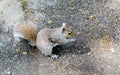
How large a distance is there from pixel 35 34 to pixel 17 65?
1.70ft

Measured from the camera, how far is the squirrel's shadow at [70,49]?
172 inches

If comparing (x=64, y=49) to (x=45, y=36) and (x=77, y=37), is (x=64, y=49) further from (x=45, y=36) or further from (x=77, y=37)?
(x=45, y=36)

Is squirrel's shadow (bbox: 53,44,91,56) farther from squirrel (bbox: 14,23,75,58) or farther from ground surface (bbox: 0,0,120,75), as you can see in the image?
squirrel (bbox: 14,23,75,58)

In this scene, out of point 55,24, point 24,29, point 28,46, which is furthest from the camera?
point 55,24

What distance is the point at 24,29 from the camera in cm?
411

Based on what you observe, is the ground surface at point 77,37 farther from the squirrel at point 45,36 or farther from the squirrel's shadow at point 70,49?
the squirrel at point 45,36

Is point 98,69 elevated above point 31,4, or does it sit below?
below

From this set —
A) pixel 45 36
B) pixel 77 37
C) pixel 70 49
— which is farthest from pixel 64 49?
pixel 45 36

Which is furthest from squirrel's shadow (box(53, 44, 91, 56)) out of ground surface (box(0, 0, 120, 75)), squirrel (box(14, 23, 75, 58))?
squirrel (box(14, 23, 75, 58))

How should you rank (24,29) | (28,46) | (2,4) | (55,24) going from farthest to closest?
(2,4), (55,24), (28,46), (24,29)

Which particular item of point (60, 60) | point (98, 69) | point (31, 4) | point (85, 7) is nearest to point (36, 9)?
point (31, 4)

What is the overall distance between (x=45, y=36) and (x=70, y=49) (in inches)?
18.9

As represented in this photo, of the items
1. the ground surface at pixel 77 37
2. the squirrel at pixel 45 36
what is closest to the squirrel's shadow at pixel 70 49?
the ground surface at pixel 77 37

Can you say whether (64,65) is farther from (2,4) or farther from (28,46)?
(2,4)
